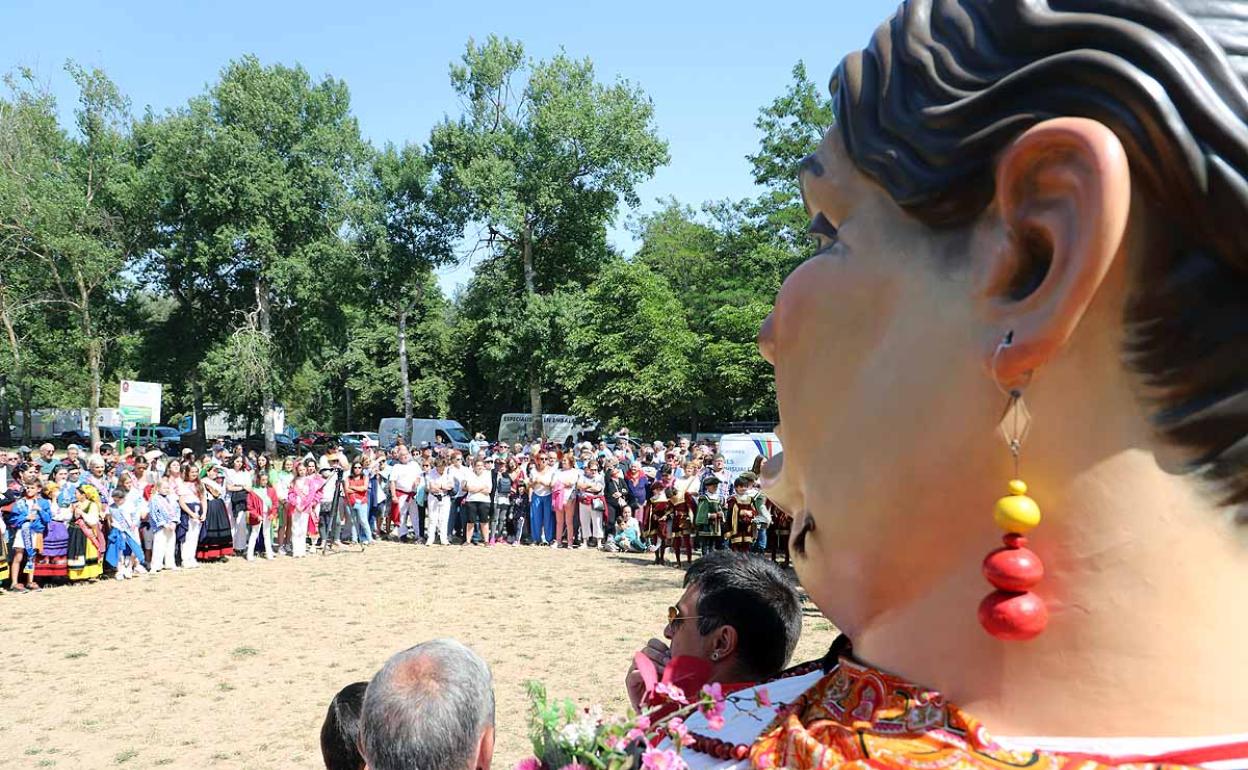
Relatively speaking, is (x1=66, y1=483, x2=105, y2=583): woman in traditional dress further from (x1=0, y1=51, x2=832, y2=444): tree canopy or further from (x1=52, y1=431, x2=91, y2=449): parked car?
(x1=52, y1=431, x2=91, y2=449): parked car

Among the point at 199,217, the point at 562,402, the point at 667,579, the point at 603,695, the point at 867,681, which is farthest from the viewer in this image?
the point at 562,402

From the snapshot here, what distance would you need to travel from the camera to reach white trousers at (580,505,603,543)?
1770 cm

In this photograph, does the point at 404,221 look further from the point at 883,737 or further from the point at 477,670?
the point at 883,737

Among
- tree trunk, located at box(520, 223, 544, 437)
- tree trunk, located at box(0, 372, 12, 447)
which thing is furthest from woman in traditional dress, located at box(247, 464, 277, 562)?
tree trunk, located at box(0, 372, 12, 447)

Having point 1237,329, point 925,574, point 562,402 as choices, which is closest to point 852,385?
point 925,574

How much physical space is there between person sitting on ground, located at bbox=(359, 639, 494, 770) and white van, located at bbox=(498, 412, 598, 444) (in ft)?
107

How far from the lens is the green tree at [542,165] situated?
114ft

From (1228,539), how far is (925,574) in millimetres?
252

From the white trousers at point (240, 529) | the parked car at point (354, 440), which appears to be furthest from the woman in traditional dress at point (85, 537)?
the parked car at point (354, 440)

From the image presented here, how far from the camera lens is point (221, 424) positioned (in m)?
56.9

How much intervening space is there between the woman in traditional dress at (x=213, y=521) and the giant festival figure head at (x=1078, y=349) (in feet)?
52.1

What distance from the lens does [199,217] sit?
108 feet

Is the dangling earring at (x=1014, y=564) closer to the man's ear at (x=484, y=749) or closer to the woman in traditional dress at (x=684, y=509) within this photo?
the man's ear at (x=484, y=749)

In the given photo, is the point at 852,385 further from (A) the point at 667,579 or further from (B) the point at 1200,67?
(A) the point at 667,579
